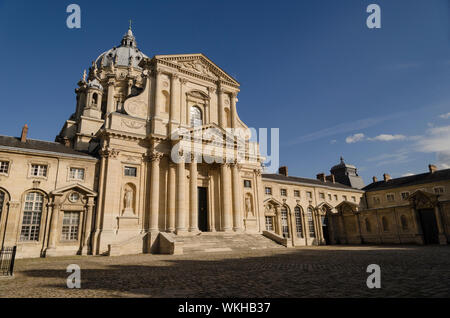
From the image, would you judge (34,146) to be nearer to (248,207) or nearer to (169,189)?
(169,189)

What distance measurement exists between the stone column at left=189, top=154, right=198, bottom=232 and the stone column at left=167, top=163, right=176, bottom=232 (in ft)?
5.51

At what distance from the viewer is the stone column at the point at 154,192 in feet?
82.2

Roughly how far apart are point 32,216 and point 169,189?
11.2m

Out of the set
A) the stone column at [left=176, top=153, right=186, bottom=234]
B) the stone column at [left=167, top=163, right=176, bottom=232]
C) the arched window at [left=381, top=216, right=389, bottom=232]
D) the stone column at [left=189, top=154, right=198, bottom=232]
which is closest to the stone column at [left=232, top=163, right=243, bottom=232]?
the stone column at [left=189, top=154, right=198, bottom=232]

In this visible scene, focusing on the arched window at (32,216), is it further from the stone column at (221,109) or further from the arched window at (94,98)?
the arched window at (94,98)

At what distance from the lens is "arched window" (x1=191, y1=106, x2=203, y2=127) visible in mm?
31828

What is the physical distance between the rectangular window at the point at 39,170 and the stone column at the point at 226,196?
16343 millimetres

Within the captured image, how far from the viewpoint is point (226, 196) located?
96.1ft

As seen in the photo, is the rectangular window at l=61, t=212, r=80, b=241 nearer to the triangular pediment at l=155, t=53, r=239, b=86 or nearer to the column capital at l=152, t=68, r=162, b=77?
the column capital at l=152, t=68, r=162, b=77
